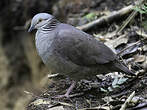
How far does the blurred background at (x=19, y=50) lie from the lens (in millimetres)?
8016

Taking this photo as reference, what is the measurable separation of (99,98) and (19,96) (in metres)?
4.72

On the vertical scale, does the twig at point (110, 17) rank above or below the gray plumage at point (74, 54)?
above

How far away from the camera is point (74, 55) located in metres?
3.86

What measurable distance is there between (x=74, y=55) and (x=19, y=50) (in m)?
4.97

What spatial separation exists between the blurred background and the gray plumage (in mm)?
3683

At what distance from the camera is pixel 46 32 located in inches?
162

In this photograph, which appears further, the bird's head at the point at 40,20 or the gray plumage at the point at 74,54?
the bird's head at the point at 40,20

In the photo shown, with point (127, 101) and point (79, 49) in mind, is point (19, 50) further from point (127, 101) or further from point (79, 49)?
point (127, 101)

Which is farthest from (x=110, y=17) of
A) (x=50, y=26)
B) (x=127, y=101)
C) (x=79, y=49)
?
(x=127, y=101)

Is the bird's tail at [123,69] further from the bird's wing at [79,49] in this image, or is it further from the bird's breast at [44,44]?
the bird's breast at [44,44]

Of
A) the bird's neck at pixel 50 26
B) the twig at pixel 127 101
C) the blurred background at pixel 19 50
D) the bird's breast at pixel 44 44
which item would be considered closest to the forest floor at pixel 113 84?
the twig at pixel 127 101

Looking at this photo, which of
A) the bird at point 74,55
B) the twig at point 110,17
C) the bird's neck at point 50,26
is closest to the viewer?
the bird at point 74,55

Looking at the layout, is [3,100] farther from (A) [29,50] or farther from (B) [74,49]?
(B) [74,49]

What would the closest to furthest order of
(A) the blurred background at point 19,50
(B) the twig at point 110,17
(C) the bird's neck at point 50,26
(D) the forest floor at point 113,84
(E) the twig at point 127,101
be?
(E) the twig at point 127,101
(D) the forest floor at point 113,84
(C) the bird's neck at point 50,26
(B) the twig at point 110,17
(A) the blurred background at point 19,50
